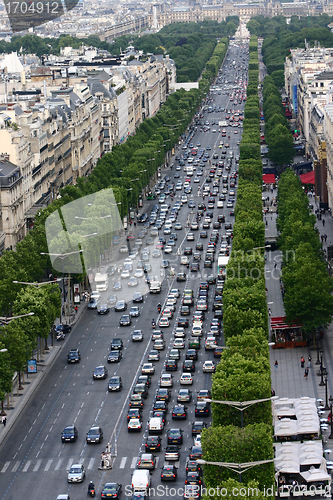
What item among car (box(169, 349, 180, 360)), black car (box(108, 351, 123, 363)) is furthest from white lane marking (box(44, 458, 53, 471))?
car (box(169, 349, 180, 360))

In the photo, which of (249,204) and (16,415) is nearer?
(16,415)

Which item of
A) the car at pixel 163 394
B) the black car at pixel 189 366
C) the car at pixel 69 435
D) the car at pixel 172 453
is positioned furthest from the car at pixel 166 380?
the car at pixel 172 453

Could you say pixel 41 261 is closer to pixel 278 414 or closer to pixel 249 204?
pixel 249 204

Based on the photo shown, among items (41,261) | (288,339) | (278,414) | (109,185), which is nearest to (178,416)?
(278,414)

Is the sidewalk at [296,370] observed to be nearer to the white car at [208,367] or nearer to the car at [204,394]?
the white car at [208,367]

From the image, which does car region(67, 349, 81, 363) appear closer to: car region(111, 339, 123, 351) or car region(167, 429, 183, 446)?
car region(111, 339, 123, 351)

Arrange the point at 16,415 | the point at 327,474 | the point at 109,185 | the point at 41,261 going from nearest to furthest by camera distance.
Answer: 1. the point at 327,474
2. the point at 16,415
3. the point at 41,261
4. the point at 109,185

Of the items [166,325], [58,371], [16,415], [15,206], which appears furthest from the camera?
[15,206]
